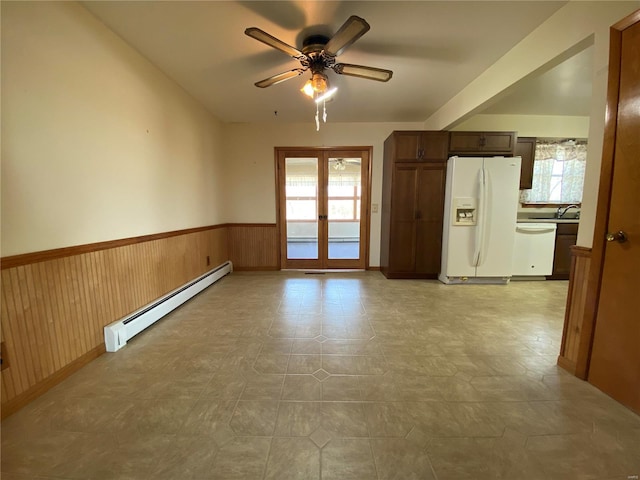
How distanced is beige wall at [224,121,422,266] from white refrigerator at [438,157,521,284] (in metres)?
1.22

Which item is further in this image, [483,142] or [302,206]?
[302,206]

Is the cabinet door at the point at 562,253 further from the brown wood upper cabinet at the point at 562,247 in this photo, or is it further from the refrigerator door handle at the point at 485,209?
the refrigerator door handle at the point at 485,209

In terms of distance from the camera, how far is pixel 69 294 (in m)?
1.69

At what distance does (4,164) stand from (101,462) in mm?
1591

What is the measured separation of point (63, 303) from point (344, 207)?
12.2 ft

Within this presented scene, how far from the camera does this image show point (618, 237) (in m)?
1.43

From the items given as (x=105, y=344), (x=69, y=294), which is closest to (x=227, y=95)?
(x=69, y=294)

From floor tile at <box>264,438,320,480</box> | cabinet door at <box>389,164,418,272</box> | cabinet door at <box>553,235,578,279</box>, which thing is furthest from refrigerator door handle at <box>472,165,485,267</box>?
floor tile at <box>264,438,320,480</box>

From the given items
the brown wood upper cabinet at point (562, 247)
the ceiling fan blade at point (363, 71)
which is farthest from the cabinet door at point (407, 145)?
the brown wood upper cabinet at point (562, 247)

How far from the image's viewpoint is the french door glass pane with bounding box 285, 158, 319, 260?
175 inches

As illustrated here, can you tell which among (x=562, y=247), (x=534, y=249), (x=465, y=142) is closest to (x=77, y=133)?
(x=465, y=142)

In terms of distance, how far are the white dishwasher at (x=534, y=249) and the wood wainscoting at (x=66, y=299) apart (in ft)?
16.0

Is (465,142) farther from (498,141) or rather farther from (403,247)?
(403,247)

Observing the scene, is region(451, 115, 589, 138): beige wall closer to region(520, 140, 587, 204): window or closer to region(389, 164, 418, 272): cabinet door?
region(520, 140, 587, 204): window
